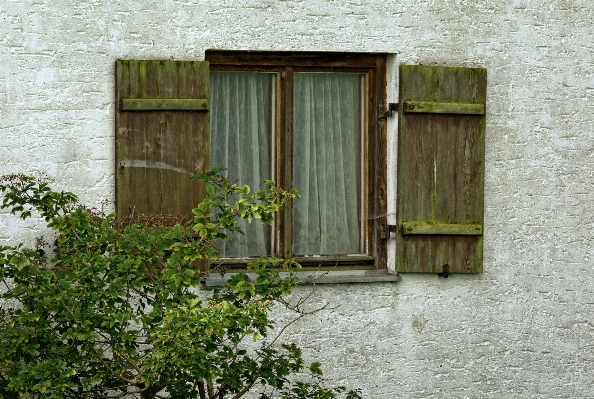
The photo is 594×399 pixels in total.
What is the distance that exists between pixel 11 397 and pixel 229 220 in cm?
131

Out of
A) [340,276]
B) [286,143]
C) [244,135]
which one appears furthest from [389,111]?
[340,276]

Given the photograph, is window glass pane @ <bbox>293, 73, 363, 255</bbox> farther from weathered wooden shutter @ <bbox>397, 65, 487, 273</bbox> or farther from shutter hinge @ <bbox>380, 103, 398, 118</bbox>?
weathered wooden shutter @ <bbox>397, 65, 487, 273</bbox>

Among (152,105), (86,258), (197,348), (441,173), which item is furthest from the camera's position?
(441,173)

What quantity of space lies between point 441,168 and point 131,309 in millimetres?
2170

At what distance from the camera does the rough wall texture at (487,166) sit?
234 inches

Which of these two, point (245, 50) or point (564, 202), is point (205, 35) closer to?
point (245, 50)

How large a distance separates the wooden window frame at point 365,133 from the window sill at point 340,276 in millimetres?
46

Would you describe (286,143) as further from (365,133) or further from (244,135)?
(365,133)

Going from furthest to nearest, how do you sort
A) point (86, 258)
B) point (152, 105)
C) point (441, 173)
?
point (441, 173) < point (152, 105) < point (86, 258)

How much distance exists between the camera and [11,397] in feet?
17.0

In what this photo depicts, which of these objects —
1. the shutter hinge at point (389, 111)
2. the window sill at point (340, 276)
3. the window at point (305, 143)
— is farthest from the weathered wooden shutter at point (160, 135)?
the shutter hinge at point (389, 111)

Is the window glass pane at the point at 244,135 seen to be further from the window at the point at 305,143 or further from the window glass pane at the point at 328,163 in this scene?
the window glass pane at the point at 328,163

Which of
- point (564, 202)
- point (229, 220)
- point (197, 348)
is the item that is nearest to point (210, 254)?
point (229, 220)

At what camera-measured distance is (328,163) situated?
21.4ft
